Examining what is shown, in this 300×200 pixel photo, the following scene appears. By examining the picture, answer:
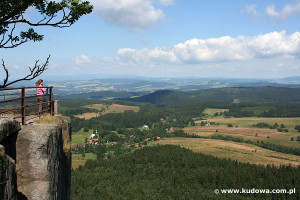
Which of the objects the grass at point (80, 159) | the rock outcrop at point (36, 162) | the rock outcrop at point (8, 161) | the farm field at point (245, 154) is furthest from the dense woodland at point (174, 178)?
the rock outcrop at point (8, 161)

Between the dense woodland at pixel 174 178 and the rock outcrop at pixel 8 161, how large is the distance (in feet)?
307

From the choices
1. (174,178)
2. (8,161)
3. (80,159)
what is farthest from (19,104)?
(80,159)

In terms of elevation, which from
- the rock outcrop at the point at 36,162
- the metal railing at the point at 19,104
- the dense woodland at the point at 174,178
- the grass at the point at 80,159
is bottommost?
the grass at the point at 80,159

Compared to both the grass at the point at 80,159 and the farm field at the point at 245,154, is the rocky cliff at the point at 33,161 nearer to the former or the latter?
the grass at the point at 80,159

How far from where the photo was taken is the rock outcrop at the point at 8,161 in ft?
31.2

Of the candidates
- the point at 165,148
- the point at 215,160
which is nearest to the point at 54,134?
the point at 215,160

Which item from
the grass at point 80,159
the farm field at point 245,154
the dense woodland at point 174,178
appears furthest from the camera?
the farm field at point 245,154

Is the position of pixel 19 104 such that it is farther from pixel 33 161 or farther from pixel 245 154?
pixel 245 154

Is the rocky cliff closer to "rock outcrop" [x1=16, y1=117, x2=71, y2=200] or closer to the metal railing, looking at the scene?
"rock outcrop" [x1=16, y1=117, x2=71, y2=200]

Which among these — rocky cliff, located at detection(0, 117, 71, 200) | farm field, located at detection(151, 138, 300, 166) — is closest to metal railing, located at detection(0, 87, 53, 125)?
rocky cliff, located at detection(0, 117, 71, 200)

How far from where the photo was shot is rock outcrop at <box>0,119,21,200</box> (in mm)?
9500

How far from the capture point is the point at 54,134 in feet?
44.1

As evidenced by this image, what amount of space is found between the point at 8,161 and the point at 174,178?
124 metres

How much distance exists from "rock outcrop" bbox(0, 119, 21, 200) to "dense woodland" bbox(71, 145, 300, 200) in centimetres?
9354
